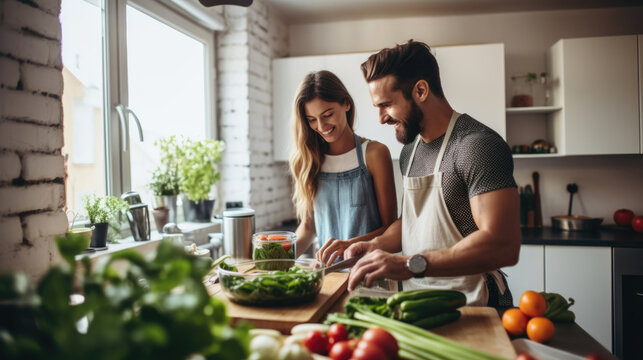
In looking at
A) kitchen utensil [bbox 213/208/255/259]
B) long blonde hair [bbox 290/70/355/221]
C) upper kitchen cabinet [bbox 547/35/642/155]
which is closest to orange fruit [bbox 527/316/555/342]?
long blonde hair [bbox 290/70/355/221]

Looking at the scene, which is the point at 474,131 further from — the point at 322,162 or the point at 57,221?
the point at 57,221

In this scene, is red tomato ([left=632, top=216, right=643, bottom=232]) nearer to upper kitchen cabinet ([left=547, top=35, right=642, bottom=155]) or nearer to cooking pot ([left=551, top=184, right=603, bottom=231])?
cooking pot ([left=551, top=184, right=603, bottom=231])

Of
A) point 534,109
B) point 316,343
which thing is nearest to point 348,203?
point 316,343

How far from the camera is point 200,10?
267 cm

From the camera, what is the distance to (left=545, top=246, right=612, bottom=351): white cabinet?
283 cm

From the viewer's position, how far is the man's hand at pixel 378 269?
1262 mm

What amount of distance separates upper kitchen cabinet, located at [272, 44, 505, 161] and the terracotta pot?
1125 mm

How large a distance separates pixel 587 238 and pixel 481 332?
223 centimetres

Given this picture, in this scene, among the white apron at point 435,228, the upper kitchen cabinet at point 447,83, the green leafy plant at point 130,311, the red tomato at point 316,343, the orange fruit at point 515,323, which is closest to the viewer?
the green leafy plant at point 130,311

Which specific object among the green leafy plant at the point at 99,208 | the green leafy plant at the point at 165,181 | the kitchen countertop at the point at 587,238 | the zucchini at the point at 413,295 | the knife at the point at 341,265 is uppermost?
the green leafy plant at the point at 165,181

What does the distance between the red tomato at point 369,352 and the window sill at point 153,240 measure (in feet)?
3.55

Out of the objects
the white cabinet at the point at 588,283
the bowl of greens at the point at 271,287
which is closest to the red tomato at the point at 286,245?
the bowl of greens at the point at 271,287

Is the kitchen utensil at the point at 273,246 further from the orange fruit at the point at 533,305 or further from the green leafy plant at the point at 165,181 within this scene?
the green leafy plant at the point at 165,181

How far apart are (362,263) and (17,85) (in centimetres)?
113
